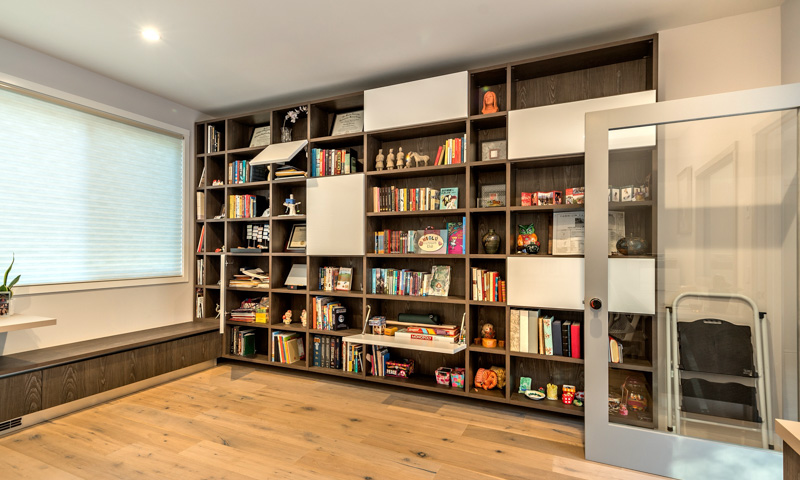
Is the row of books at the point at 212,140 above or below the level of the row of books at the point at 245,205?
above

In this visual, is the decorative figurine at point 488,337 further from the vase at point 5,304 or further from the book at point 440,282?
the vase at point 5,304

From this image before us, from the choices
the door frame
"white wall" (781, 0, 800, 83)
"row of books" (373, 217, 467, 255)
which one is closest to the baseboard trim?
"row of books" (373, 217, 467, 255)

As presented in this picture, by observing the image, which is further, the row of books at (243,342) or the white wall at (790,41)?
the row of books at (243,342)

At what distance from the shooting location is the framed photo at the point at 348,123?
A: 12.5 ft

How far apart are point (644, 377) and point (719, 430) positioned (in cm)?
40

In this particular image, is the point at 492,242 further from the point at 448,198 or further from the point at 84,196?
the point at 84,196

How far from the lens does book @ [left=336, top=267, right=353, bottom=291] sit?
376 centimetres

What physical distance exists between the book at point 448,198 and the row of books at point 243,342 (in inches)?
95.7

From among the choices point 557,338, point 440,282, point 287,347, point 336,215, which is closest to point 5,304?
point 287,347

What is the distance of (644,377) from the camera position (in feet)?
7.35

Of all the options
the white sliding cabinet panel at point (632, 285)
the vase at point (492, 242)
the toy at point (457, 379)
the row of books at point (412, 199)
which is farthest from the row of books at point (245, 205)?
the white sliding cabinet panel at point (632, 285)

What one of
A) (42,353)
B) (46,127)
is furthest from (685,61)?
(42,353)

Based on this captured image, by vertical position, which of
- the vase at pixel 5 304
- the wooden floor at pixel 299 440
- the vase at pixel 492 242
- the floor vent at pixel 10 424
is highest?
the vase at pixel 492 242

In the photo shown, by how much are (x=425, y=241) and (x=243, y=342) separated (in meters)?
2.21
